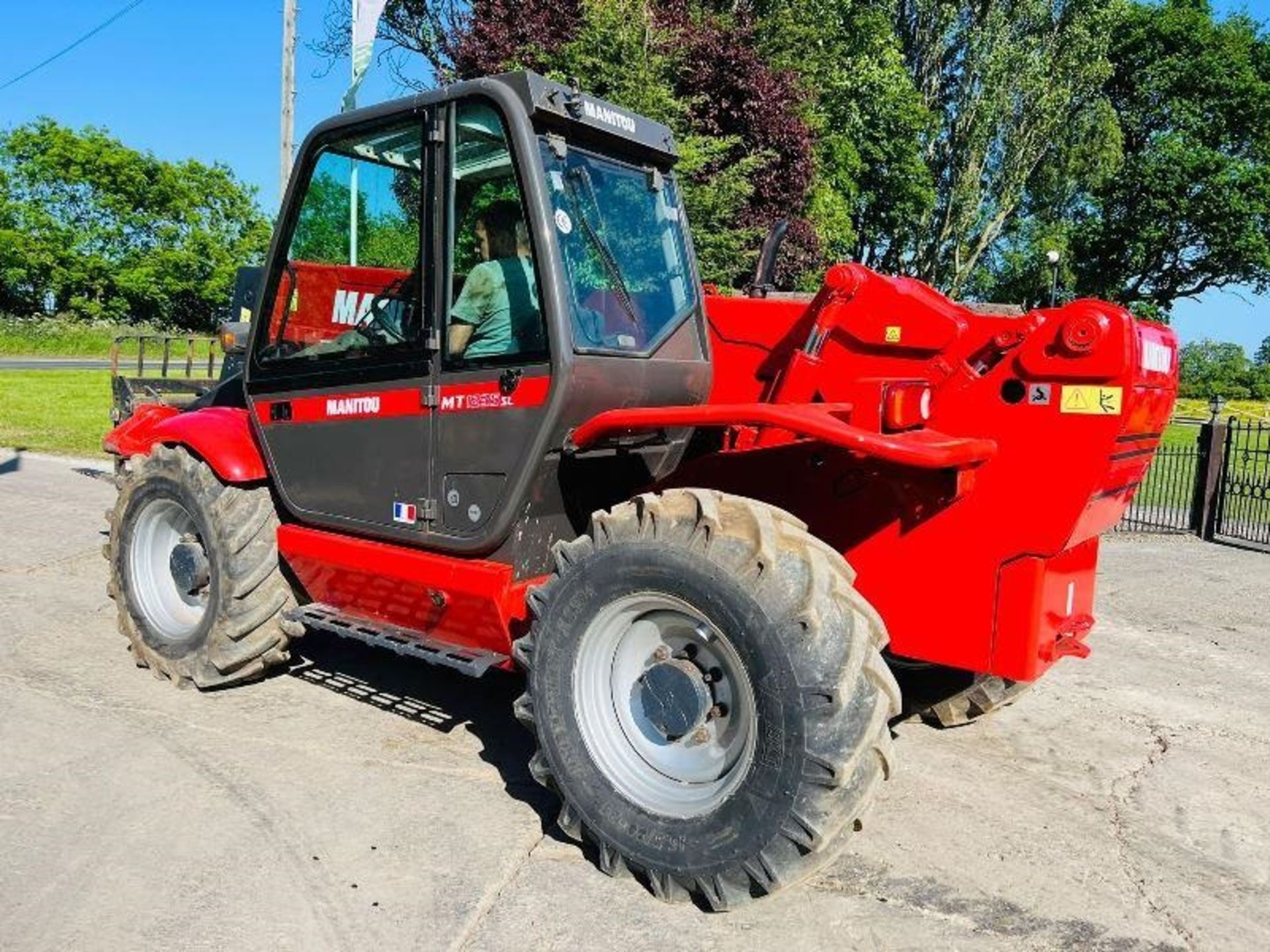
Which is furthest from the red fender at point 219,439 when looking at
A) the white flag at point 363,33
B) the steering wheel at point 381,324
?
the white flag at point 363,33

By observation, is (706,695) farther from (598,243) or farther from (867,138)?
(867,138)

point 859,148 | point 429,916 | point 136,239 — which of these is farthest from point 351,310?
point 136,239

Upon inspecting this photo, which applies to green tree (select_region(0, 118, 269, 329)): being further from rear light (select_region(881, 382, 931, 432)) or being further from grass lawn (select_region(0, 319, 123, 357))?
rear light (select_region(881, 382, 931, 432))

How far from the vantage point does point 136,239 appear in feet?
178

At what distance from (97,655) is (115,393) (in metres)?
4.11

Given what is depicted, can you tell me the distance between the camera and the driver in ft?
11.9

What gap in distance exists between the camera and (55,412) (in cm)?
1777

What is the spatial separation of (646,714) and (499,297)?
1.62 metres

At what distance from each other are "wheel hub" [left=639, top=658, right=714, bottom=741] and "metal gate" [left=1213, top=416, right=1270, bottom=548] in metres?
9.38

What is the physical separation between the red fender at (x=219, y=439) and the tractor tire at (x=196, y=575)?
0.07m

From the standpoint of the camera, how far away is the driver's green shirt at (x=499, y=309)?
3.62m

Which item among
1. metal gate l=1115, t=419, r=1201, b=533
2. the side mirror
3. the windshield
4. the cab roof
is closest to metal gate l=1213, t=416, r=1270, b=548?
metal gate l=1115, t=419, r=1201, b=533

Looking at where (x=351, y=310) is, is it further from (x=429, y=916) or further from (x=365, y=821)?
(x=429, y=916)

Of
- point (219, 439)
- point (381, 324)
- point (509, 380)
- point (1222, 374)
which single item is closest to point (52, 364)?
point (219, 439)
